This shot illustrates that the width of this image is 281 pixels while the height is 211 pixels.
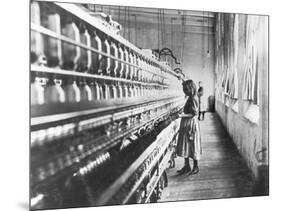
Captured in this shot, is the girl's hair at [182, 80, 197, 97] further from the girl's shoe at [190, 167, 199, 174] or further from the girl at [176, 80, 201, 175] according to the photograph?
the girl's shoe at [190, 167, 199, 174]

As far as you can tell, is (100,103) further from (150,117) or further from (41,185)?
(41,185)

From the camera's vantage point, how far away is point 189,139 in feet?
8.87

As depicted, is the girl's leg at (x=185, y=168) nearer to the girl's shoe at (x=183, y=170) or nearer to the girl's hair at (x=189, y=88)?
the girl's shoe at (x=183, y=170)

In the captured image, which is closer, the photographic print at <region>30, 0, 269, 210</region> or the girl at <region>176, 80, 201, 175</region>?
the photographic print at <region>30, 0, 269, 210</region>

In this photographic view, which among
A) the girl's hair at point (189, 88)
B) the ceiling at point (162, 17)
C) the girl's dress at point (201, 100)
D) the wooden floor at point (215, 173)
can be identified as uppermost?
the ceiling at point (162, 17)

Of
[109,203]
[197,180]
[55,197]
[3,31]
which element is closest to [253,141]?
[197,180]

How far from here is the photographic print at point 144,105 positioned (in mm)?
2250

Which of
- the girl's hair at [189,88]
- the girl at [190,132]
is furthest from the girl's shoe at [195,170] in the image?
the girl's hair at [189,88]

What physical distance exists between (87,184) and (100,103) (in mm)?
521

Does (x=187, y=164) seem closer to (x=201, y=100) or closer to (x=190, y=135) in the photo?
(x=190, y=135)

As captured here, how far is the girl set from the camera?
269 centimetres

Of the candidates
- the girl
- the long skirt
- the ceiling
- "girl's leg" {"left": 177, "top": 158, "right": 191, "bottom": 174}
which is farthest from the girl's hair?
"girl's leg" {"left": 177, "top": 158, "right": 191, "bottom": 174}

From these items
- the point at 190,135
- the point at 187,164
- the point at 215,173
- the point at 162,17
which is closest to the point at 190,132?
the point at 190,135
